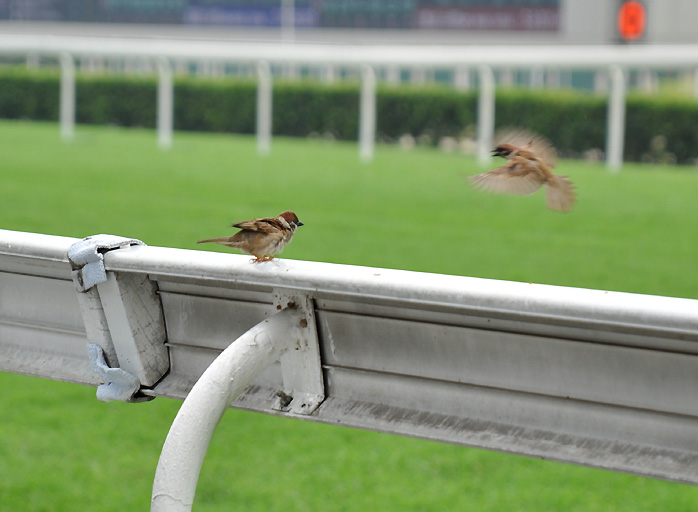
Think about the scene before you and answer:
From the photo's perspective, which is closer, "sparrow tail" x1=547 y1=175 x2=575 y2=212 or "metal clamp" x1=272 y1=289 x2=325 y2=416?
"metal clamp" x1=272 y1=289 x2=325 y2=416

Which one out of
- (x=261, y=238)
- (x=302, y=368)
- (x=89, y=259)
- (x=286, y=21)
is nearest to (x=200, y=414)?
(x=302, y=368)

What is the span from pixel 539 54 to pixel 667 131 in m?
5.07

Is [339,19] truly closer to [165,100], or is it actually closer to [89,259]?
[165,100]

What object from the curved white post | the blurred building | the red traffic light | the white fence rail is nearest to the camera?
the curved white post

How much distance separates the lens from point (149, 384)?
2062 mm

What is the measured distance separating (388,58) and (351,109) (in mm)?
6427

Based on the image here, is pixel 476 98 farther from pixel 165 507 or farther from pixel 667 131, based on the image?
pixel 165 507

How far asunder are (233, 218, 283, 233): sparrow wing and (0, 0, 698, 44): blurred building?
3468 centimetres

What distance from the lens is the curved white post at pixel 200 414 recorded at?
1.67 m

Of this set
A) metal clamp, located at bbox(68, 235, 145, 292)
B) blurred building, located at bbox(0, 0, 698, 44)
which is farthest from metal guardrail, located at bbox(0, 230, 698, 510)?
blurred building, located at bbox(0, 0, 698, 44)

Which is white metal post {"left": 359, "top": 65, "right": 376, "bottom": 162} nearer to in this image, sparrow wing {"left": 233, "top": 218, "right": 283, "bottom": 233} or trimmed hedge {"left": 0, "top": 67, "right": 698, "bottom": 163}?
trimmed hedge {"left": 0, "top": 67, "right": 698, "bottom": 163}

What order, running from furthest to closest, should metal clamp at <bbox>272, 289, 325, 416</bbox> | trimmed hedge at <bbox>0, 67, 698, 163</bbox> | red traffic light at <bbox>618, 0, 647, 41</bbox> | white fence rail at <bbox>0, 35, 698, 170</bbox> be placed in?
trimmed hedge at <bbox>0, 67, 698, 163</bbox> < white fence rail at <bbox>0, 35, 698, 170</bbox> < red traffic light at <bbox>618, 0, 647, 41</bbox> < metal clamp at <bbox>272, 289, 325, 416</bbox>

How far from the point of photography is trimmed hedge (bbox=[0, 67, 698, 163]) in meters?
20.9

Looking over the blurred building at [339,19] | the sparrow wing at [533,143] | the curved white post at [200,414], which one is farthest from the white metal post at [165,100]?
the curved white post at [200,414]
